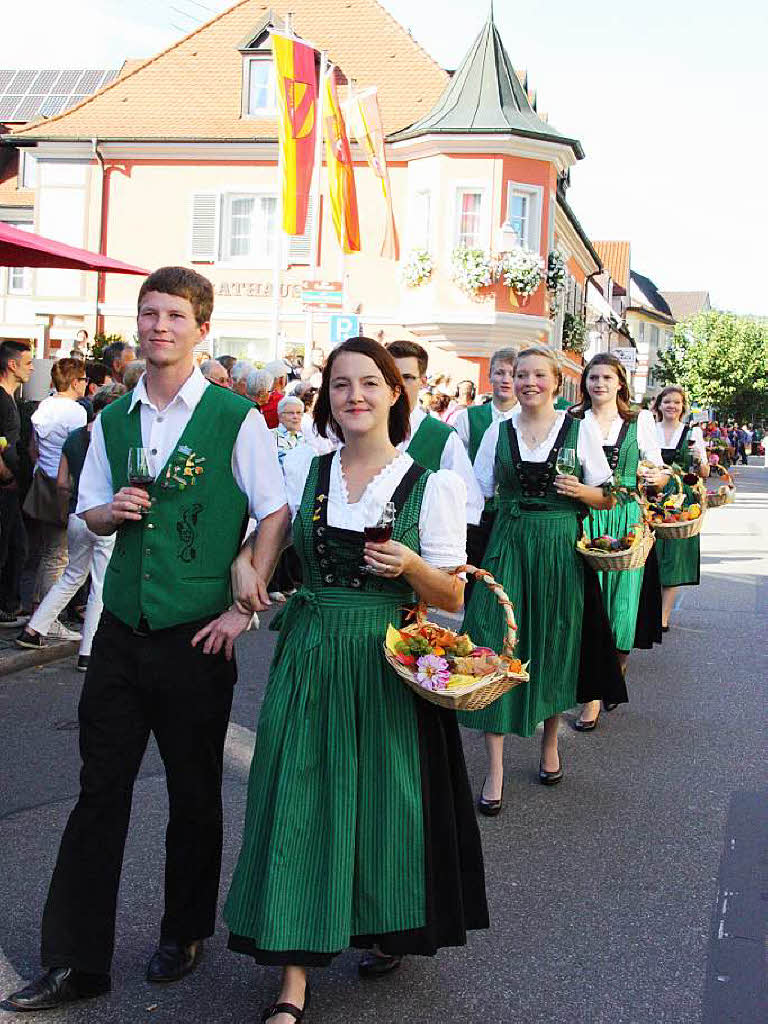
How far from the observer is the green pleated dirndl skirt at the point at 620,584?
7598 millimetres

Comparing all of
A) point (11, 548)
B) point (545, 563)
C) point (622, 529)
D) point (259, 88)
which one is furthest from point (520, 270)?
point (545, 563)

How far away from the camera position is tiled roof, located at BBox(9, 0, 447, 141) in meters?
28.6

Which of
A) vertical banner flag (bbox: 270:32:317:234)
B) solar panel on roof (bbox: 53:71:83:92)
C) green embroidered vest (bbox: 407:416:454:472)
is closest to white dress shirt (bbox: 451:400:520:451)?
green embroidered vest (bbox: 407:416:454:472)

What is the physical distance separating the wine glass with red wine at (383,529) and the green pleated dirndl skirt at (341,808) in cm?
37

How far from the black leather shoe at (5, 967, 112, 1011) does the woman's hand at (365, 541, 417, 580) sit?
57.7 inches

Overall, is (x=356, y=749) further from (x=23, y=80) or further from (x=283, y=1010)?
(x=23, y=80)

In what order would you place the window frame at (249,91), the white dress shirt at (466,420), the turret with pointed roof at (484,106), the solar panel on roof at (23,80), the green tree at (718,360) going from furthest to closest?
the green tree at (718,360)
the solar panel on roof at (23,80)
the window frame at (249,91)
the turret with pointed roof at (484,106)
the white dress shirt at (466,420)

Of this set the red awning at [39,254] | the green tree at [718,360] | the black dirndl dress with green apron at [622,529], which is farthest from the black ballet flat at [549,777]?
the green tree at [718,360]

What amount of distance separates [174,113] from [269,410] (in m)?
19.5

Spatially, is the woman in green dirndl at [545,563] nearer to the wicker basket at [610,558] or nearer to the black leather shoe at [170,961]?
the wicker basket at [610,558]

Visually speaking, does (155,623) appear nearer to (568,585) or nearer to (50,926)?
(50,926)

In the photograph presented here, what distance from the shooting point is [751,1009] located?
374 cm

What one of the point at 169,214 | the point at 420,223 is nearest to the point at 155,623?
the point at 420,223

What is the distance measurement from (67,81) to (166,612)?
46.5 m
